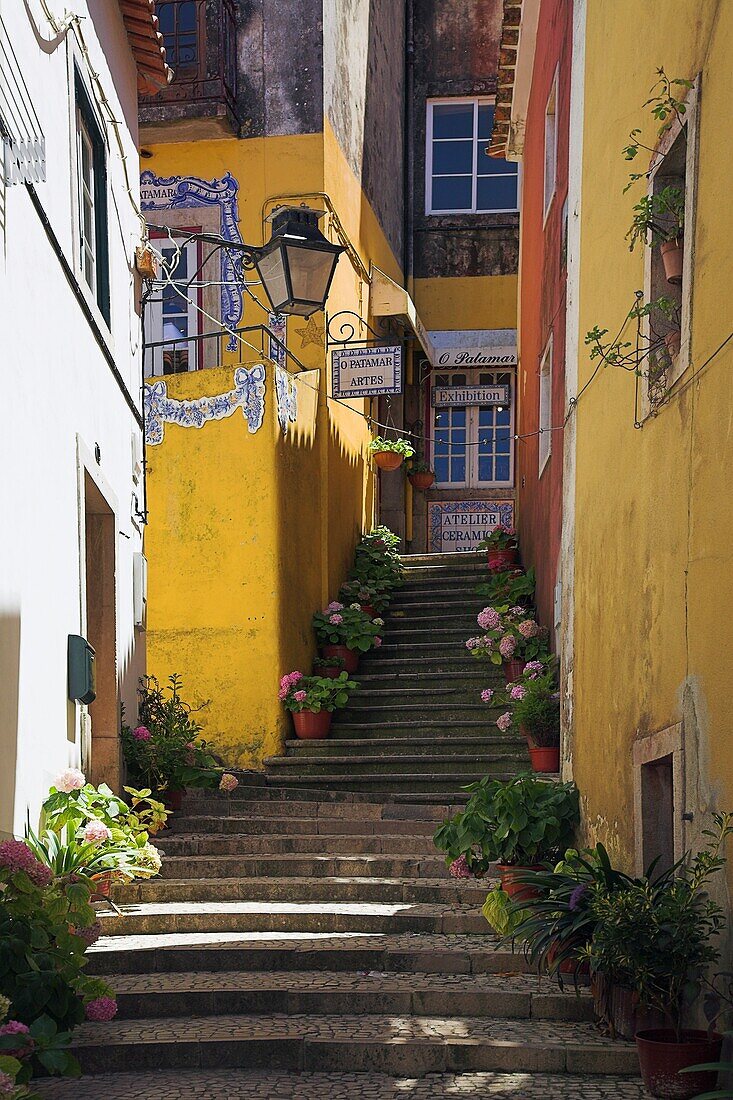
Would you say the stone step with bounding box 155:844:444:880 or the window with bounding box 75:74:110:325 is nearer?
the window with bounding box 75:74:110:325

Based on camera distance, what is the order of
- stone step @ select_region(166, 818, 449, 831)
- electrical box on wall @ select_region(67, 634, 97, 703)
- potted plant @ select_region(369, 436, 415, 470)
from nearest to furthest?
1. electrical box on wall @ select_region(67, 634, 97, 703)
2. stone step @ select_region(166, 818, 449, 831)
3. potted plant @ select_region(369, 436, 415, 470)

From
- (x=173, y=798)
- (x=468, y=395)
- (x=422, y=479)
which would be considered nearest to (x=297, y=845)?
(x=173, y=798)

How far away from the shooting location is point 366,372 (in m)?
12.9

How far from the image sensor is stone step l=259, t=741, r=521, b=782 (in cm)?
1066

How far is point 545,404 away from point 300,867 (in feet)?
18.6

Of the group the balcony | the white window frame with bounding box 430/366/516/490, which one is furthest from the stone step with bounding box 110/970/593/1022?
the white window frame with bounding box 430/366/516/490

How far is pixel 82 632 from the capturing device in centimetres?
716

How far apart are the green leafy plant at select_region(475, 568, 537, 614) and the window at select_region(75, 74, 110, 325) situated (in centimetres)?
570

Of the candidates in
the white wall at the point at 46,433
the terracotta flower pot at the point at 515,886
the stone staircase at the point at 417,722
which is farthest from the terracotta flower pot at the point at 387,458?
the terracotta flower pot at the point at 515,886

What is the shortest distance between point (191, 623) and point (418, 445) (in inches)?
300

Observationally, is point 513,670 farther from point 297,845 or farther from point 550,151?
point 550,151

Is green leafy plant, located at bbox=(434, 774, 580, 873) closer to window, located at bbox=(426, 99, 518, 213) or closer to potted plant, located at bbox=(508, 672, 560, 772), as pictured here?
potted plant, located at bbox=(508, 672, 560, 772)

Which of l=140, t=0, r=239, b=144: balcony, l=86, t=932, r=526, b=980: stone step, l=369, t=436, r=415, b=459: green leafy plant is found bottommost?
l=86, t=932, r=526, b=980: stone step

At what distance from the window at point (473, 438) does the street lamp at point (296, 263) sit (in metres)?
10.1
